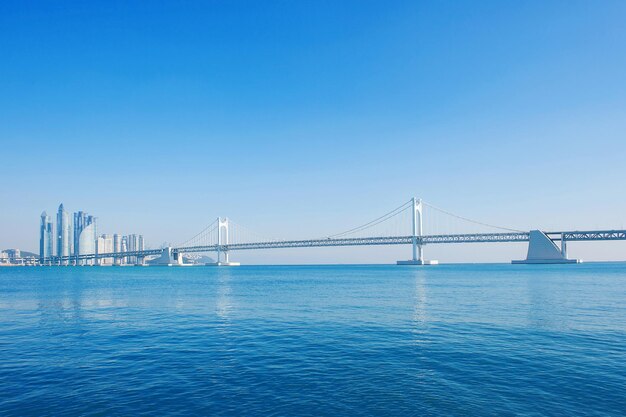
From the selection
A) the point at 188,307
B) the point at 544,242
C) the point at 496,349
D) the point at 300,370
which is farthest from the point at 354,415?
the point at 544,242

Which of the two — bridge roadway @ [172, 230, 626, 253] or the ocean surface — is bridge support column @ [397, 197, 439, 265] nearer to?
bridge roadway @ [172, 230, 626, 253]

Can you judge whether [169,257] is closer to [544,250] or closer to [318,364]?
[544,250]

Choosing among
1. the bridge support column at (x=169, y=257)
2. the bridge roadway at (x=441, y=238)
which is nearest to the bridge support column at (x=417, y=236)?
the bridge roadway at (x=441, y=238)

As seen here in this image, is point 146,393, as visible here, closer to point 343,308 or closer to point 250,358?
point 250,358

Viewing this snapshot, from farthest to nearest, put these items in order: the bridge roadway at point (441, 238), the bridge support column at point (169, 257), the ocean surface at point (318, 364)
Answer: the bridge support column at point (169, 257) < the bridge roadway at point (441, 238) < the ocean surface at point (318, 364)

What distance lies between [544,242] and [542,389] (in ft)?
414

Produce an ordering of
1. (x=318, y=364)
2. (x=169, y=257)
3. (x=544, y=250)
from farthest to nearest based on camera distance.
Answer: (x=169, y=257) < (x=544, y=250) < (x=318, y=364)

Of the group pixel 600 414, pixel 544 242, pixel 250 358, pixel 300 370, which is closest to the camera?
pixel 600 414

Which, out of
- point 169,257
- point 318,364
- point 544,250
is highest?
point 318,364

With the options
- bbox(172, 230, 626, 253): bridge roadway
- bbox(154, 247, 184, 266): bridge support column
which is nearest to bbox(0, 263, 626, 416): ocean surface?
bbox(172, 230, 626, 253): bridge roadway

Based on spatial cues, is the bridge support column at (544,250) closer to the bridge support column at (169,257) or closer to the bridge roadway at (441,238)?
the bridge roadway at (441,238)

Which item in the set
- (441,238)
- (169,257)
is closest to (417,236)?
(441,238)

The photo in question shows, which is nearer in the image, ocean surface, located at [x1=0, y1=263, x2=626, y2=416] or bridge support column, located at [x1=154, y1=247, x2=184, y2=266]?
ocean surface, located at [x1=0, y1=263, x2=626, y2=416]

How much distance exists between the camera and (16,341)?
17.8 metres
